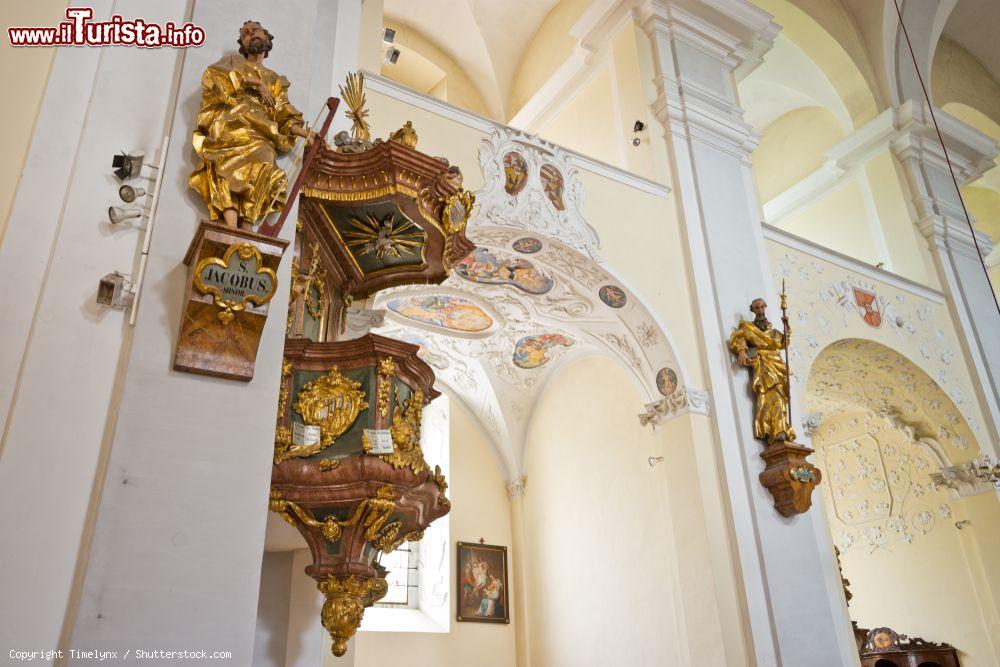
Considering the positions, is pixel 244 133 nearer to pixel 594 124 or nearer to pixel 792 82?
pixel 594 124

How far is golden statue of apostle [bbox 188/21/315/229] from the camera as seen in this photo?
123 inches

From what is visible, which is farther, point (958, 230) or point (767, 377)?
Result: point (958, 230)

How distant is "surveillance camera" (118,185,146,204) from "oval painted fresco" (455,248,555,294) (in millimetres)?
4224

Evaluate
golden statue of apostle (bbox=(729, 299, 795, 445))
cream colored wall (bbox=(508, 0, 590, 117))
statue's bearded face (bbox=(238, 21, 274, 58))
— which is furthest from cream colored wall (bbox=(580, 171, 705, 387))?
statue's bearded face (bbox=(238, 21, 274, 58))

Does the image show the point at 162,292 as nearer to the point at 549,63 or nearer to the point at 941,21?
the point at 549,63

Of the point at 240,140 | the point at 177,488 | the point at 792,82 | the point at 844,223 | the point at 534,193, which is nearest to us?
the point at 177,488

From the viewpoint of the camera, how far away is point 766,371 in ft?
24.0

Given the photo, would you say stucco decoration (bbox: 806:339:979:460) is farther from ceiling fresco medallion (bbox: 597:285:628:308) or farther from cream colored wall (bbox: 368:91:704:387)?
ceiling fresco medallion (bbox: 597:285:628:308)

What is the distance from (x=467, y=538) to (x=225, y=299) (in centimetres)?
740

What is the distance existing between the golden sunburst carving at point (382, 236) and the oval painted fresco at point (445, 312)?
355cm

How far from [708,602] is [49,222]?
5.37 meters

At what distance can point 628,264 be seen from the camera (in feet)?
24.3

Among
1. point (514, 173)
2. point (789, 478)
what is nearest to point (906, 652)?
point (789, 478)

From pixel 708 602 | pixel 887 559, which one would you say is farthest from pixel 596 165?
pixel 887 559
